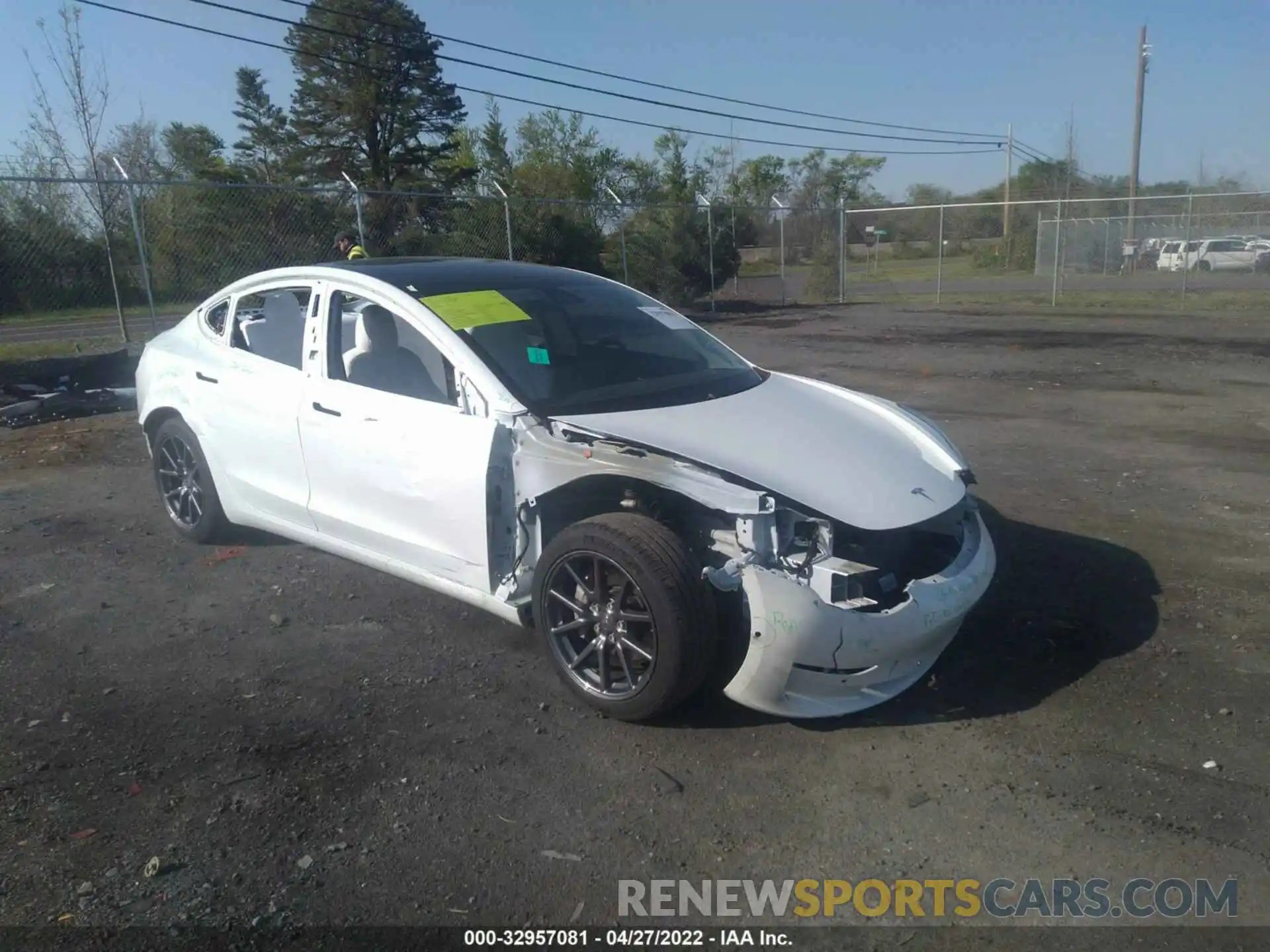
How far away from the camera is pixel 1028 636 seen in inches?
177

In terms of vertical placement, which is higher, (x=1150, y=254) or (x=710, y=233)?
(x=710, y=233)

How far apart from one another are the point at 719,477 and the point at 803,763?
1.04 meters

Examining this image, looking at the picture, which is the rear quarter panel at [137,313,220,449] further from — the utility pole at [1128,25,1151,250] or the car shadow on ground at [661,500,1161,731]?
the utility pole at [1128,25,1151,250]

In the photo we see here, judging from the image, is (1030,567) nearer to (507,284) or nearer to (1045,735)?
(1045,735)

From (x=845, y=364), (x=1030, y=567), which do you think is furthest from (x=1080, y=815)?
(x=845, y=364)

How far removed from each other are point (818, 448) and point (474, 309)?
1682mm

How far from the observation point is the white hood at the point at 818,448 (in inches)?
146

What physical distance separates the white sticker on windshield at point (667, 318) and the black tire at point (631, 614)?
5.71ft

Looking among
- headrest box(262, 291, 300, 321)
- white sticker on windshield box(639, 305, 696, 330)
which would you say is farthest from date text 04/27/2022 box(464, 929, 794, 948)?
headrest box(262, 291, 300, 321)

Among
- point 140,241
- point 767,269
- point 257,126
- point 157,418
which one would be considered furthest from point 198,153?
point 157,418

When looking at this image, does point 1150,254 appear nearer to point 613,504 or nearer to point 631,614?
point 613,504

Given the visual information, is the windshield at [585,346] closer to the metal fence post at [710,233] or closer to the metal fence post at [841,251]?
the metal fence post at [710,233]

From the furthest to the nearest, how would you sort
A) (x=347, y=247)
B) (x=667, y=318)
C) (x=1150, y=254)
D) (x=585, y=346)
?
1. (x=1150, y=254)
2. (x=347, y=247)
3. (x=667, y=318)
4. (x=585, y=346)

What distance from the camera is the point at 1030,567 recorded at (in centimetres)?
536
